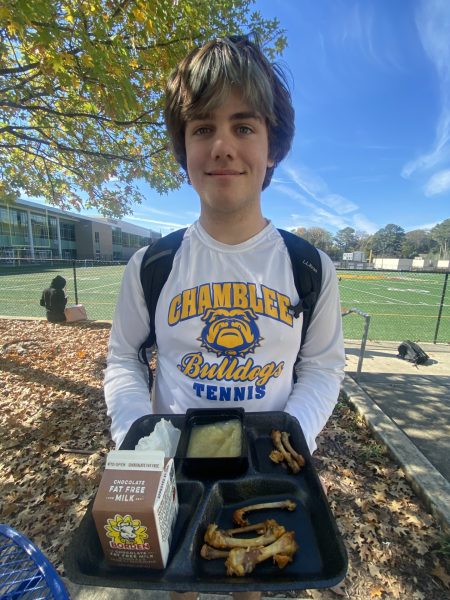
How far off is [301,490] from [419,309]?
57.8 feet

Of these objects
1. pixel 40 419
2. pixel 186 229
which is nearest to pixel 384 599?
pixel 186 229

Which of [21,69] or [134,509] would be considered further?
[21,69]

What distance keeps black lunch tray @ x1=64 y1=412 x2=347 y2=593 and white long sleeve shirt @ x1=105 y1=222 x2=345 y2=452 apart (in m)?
0.14

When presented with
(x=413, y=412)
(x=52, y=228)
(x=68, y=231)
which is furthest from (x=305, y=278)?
(x=68, y=231)

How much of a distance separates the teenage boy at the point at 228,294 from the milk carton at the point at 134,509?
1.65 ft

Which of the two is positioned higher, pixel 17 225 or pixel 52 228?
pixel 52 228

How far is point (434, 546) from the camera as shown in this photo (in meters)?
2.54

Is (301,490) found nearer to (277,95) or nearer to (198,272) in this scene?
A: (198,272)

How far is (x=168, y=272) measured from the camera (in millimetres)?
1617

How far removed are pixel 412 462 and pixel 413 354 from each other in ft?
14.3

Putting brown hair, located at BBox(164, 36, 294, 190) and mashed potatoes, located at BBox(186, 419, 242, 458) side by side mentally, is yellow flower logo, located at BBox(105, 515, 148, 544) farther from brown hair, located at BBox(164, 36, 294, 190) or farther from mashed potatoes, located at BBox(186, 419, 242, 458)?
brown hair, located at BBox(164, 36, 294, 190)

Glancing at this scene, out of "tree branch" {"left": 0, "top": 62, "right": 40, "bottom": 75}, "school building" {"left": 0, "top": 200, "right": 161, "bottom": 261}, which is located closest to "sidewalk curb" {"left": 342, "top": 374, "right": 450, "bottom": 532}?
"tree branch" {"left": 0, "top": 62, "right": 40, "bottom": 75}

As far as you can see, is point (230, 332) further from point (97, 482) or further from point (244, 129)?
point (97, 482)

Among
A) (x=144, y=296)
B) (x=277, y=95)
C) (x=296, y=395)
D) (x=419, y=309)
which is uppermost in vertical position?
(x=277, y=95)
